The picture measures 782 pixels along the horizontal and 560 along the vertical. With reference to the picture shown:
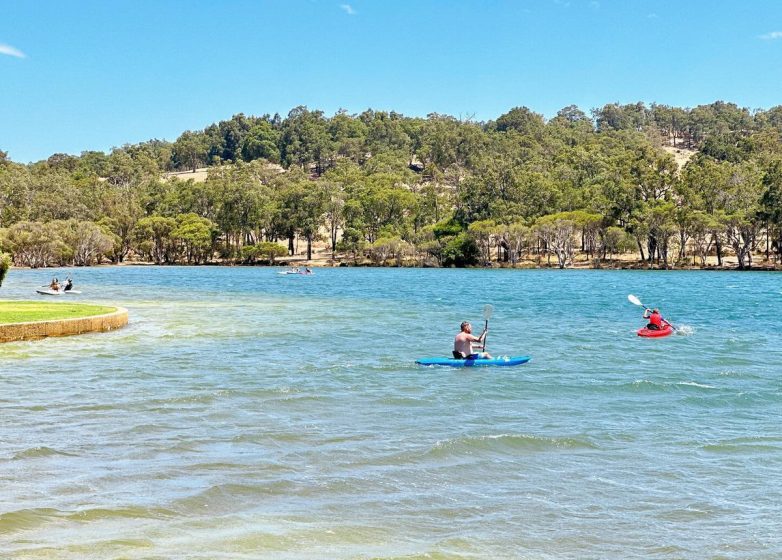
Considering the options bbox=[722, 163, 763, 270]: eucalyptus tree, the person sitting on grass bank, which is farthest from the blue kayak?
bbox=[722, 163, 763, 270]: eucalyptus tree

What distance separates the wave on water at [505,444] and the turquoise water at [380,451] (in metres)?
0.06

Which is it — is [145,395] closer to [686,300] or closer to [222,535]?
[222,535]

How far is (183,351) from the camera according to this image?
26766 mm

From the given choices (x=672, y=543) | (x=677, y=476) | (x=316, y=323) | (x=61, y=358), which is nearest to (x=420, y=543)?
(x=672, y=543)

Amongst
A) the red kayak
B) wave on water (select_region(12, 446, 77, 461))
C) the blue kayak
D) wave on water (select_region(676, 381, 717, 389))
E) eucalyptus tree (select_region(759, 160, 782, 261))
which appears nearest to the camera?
wave on water (select_region(12, 446, 77, 461))

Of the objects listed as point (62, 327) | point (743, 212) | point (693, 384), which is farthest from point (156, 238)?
point (693, 384)

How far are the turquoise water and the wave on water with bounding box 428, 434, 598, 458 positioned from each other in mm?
63

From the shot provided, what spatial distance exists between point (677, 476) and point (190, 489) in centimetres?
696

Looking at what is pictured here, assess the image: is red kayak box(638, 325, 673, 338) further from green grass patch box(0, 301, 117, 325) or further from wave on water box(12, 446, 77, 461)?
wave on water box(12, 446, 77, 461)

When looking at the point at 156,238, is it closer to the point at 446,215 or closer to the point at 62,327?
the point at 446,215

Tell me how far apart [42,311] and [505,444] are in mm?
22954

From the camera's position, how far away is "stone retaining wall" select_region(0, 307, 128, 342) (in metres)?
27.1

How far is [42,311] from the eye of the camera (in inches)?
1243

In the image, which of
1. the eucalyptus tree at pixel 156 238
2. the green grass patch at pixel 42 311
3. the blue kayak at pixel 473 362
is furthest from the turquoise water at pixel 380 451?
the eucalyptus tree at pixel 156 238
